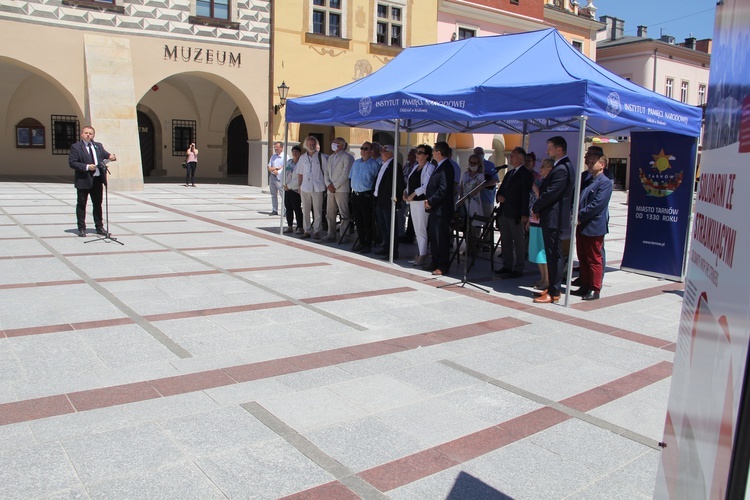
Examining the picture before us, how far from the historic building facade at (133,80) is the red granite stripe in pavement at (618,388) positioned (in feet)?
62.3

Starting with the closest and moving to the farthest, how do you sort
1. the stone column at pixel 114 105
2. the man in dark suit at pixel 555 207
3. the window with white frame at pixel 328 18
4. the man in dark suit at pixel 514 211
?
the man in dark suit at pixel 555 207, the man in dark suit at pixel 514 211, the stone column at pixel 114 105, the window with white frame at pixel 328 18

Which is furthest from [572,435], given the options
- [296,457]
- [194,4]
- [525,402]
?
[194,4]

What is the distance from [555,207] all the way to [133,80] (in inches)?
736

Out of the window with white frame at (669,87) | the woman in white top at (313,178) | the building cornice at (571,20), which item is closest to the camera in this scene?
the woman in white top at (313,178)

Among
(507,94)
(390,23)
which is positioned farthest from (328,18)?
(507,94)

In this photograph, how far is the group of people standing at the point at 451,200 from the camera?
25.6ft

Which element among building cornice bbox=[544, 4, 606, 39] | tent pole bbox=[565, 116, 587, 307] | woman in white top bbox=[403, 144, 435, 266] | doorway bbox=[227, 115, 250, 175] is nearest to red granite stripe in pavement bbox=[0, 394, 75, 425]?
tent pole bbox=[565, 116, 587, 307]

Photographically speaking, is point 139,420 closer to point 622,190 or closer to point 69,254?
point 69,254

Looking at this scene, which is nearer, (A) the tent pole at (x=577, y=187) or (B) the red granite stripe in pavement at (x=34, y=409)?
(B) the red granite stripe in pavement at (x=34, y=409)

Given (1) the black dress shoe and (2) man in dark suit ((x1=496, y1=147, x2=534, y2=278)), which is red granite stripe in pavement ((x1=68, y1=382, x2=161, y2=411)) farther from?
(2) man in dark suit ((x1=496, y1=147, x2=534, y2=278))

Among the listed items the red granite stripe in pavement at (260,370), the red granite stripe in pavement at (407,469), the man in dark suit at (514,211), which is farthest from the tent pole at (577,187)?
the red granite stripe in pavement at (407,469)

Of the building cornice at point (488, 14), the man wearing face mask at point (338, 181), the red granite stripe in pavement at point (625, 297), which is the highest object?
the building cornice at point (488, 14)

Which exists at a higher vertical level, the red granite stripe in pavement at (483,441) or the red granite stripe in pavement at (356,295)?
the red granite stripe in pavement at (356,295)

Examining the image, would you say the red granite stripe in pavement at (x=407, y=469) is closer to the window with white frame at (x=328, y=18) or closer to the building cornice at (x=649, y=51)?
the window with white frame at (x=328, y=18)
